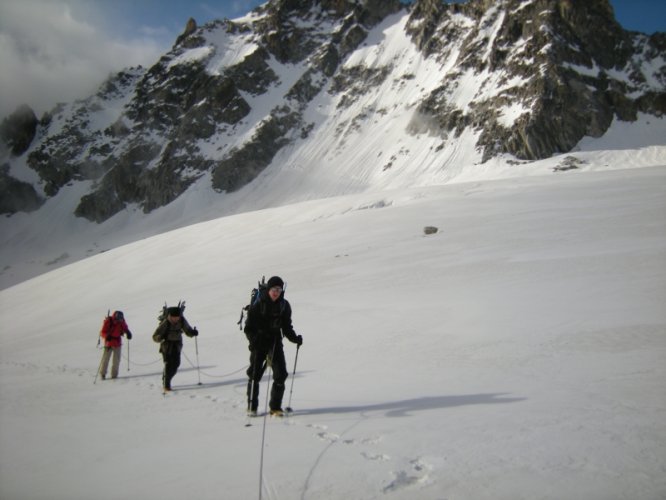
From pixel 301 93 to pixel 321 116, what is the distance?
504 inches

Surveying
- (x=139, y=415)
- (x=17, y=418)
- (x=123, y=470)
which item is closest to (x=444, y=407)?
(x=123, y=470)

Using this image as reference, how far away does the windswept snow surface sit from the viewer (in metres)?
3.51

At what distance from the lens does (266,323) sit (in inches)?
223

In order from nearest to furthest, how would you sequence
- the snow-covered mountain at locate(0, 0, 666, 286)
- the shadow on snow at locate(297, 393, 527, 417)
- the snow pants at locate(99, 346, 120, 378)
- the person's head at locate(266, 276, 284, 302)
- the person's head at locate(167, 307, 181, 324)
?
1. the shadow on snow at locate(297, 393, 527, 417)
2. the person's head at locate(266, 276, 284, 302)
3. the person's head at locate(167, 307, 181, 324)
4. the snow pants at locate(99, 346, 120, 378)
5. the snow-covered mountain at locate(0, 0, 666, 286)

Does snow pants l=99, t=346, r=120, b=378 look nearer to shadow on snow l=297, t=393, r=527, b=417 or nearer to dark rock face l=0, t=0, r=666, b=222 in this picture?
shadow on snow l=297, t=393, r=527, b=417

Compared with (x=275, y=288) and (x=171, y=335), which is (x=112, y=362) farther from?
(x=275, y=288)

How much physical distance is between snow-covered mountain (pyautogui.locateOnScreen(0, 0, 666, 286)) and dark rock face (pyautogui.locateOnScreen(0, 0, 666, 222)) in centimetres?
43

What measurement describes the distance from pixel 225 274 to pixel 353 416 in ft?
55.5

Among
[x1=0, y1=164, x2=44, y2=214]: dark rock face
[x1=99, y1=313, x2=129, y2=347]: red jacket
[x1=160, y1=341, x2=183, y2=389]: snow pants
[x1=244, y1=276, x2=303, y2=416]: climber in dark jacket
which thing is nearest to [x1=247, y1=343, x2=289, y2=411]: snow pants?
[x1=244, y1=276, x2=303, y2=416]: climber in dark jacket

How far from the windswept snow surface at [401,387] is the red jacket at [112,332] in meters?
0.77

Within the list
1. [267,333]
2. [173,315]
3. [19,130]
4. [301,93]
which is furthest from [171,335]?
[19,130]

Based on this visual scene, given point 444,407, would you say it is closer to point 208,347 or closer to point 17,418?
point 17,418

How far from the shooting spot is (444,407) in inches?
196

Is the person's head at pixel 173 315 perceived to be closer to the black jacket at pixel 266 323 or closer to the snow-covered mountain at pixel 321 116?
the black jacket at pixel 266 323
